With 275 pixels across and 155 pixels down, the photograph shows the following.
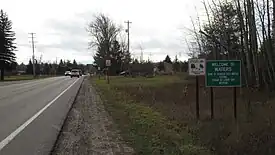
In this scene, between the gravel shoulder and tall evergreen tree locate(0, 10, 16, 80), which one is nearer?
the gravel shoulder

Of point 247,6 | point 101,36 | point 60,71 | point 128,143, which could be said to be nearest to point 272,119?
point 128,143

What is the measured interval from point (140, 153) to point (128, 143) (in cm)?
120

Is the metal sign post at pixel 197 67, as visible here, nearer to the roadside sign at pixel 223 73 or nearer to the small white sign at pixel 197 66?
the small white sign at pixel 197 66

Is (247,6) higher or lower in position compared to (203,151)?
higher

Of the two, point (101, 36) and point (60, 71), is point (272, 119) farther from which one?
point (60, 71)

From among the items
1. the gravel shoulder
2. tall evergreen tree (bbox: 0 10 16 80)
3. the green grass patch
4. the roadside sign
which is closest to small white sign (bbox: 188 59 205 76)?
the roadside sign

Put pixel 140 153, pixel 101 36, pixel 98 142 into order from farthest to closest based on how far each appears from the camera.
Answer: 1. pixel 101 36
2. pixel 98 142
3. pixel 140 153

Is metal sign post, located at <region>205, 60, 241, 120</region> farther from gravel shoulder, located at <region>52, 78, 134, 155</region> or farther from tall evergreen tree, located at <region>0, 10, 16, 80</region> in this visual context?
tall evergreen tree, located at <region>0, 10, 16, 80</region>

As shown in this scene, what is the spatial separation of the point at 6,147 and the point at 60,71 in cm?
17116

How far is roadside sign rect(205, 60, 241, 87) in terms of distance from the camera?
42.3ft

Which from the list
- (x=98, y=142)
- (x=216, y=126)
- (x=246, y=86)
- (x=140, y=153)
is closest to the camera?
(x=140, y=153)

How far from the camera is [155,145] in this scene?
9.50 meters

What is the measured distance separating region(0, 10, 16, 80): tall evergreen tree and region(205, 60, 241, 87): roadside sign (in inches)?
2995

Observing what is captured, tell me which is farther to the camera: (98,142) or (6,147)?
(98,142)
